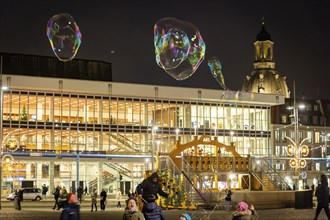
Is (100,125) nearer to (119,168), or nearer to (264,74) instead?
(119,168)

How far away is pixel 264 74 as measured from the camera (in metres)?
176

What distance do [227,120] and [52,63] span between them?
83.6 ft

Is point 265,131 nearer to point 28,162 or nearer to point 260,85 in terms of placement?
point 28,162

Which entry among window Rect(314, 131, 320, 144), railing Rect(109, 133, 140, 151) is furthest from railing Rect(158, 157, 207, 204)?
window Rect(314, 131, 320, 144)

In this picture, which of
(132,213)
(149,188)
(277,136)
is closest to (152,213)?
(132,213)

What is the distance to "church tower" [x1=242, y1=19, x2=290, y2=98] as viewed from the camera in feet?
565

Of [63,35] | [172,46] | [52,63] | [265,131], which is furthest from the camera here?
[265,131]

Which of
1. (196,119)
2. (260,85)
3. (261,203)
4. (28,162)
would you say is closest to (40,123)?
(28,162)

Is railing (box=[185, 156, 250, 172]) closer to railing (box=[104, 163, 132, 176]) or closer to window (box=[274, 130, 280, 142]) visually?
railing (box=[104, 163, 132, 176])

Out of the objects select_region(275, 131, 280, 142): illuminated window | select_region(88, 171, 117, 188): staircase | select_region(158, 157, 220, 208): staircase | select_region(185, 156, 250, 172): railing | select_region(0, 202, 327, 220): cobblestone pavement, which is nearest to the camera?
select_region(0, 202, 327, 220): cobblestone pavement

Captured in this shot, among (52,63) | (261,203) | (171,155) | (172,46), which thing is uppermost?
(52,63)

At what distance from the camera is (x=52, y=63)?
89.4 metres

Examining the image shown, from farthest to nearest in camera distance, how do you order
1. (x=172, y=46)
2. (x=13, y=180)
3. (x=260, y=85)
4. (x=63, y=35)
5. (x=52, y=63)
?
(x=260, y=85) → (x=52, y=63) → (x=13, y=180) → (x=63, y=35) → (x=172, y=46)

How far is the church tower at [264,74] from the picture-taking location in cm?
17225
